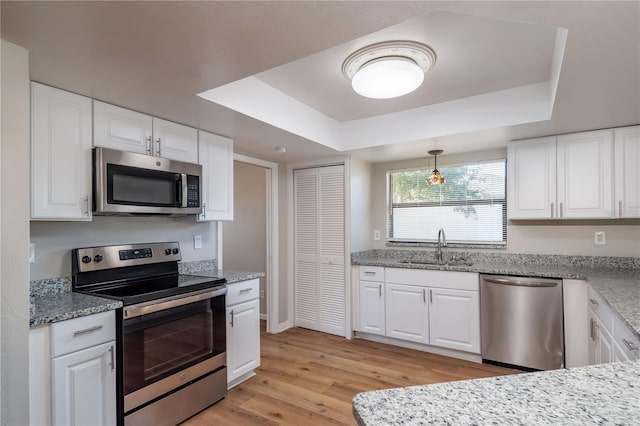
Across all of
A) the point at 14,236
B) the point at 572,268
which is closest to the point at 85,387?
the point at 14,236

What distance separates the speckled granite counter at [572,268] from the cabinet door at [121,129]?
2.44 m

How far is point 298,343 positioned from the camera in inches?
144

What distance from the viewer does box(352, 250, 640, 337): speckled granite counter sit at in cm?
186

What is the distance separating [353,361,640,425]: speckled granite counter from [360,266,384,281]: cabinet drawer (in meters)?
2.77

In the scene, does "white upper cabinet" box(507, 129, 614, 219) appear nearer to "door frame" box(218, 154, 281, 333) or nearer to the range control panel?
"door frame" box(218, 154, 281, 333)

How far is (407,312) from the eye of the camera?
3479 mm

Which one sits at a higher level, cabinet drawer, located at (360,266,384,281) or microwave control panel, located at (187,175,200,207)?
microwave control panel, located at (187,175,200,207)

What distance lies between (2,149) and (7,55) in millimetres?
401

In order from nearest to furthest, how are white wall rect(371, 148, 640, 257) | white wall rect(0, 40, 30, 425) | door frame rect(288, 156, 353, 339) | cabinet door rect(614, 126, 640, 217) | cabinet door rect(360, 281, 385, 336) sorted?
1. white wall rect(0, 40, 30, 425)
2. cabinet door rect(614, 126, 640, 217)
3. white wall rect(371, 148, 640, 257)
4. cabinet door rect(360, 281, 385, 336)
5. door frame rect(288, 156, 353, 339)

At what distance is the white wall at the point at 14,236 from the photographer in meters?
1.42

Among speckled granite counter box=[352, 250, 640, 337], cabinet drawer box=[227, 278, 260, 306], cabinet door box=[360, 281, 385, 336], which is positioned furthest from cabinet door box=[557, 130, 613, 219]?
cabinet drawer box=[227, 278, 260, 306]

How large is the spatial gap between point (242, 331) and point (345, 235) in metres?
1.62

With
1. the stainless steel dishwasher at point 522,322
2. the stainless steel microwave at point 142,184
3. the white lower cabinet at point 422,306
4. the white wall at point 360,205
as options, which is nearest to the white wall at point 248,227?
the white wall at point 360,205

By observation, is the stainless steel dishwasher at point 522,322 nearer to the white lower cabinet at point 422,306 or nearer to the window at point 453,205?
the white lower cabinet at point 422,306
